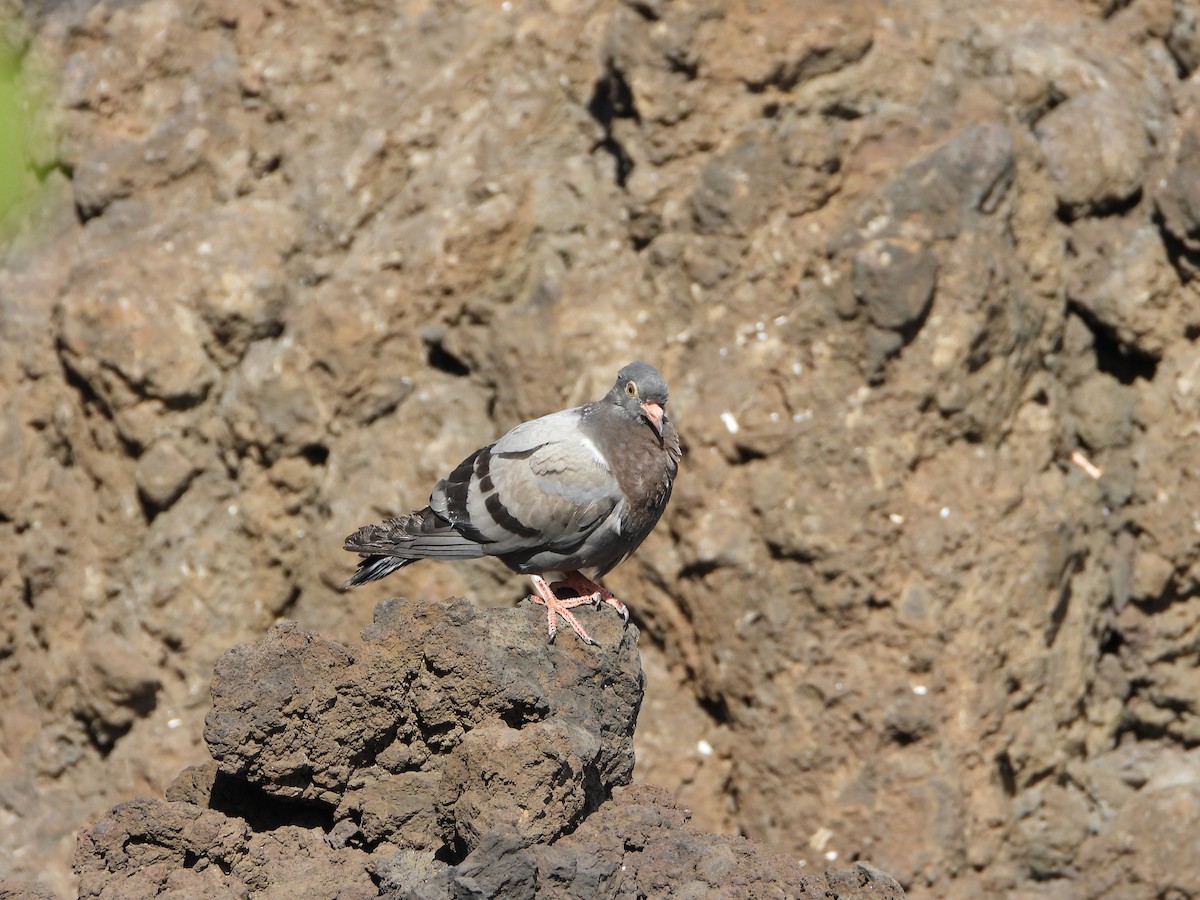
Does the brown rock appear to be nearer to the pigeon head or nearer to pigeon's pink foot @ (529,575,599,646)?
the pigeon head

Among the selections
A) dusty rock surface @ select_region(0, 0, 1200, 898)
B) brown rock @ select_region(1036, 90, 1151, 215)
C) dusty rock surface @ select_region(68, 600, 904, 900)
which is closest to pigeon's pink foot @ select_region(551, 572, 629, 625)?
dusty rock surface @ select_region(68, 600, 904, 900)

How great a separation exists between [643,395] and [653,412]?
0.09 meters

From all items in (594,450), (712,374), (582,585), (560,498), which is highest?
(594,450)

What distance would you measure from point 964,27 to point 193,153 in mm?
5201

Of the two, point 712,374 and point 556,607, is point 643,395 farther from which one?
point 712,374

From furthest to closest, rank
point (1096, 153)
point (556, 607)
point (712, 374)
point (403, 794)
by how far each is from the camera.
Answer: point (1096, 153) → point (712, 374) → point (556, 607) → point (403, 794)

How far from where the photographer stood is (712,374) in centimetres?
841

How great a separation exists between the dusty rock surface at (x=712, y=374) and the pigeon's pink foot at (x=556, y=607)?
252cm

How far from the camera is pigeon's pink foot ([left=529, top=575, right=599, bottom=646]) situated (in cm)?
547

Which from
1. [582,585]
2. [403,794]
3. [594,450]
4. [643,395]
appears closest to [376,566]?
[582,585]

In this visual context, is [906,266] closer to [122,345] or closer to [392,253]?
[392,253]

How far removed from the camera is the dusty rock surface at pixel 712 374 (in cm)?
815

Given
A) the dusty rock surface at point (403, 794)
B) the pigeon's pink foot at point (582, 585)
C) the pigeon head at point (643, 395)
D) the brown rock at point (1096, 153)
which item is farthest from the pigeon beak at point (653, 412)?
the brown rock at point (1096, 153)

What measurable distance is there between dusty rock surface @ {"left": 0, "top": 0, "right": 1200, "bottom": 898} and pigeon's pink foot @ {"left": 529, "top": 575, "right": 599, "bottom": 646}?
2.52m
